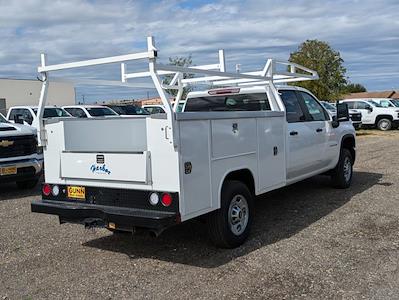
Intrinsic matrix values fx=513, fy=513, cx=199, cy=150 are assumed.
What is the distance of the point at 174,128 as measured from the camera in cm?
506

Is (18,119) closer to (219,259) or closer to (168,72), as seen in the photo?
(168,72)

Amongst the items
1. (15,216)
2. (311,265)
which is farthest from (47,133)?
(311,265)

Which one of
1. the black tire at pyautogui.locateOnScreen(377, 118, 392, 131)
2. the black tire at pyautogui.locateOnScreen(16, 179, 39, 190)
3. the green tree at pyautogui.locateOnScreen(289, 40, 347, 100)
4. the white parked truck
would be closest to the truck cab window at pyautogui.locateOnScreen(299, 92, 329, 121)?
the black tire at pyautogui.locateOnScreen(16, 179, 39, 190)

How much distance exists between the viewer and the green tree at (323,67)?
34841mm

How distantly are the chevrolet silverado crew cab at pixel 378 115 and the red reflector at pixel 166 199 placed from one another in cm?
2550

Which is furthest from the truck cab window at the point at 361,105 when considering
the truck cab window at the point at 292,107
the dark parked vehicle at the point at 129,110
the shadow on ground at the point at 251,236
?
the truck cab window at the point at 292,107

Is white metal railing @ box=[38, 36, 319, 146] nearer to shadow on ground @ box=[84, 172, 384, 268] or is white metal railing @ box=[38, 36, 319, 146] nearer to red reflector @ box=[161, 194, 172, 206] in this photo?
red reflector @ box=[161, 194, 172, 206]

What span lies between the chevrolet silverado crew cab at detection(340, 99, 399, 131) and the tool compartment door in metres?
25.2

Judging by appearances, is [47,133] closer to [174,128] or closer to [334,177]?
[174,128]

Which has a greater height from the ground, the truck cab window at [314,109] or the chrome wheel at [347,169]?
the truck cab window at [314,109]

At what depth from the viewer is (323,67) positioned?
1417 inches

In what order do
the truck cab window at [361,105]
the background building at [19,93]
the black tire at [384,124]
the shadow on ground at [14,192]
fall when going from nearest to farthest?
the shadow on ground at [14,192] → the black tire at [384,124] → the truck cab window at [361,105] → the background building at [19,93]

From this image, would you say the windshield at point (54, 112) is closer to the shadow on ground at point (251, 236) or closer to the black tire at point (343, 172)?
the shadow on ground at point (251, 236)

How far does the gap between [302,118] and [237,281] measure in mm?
3738
